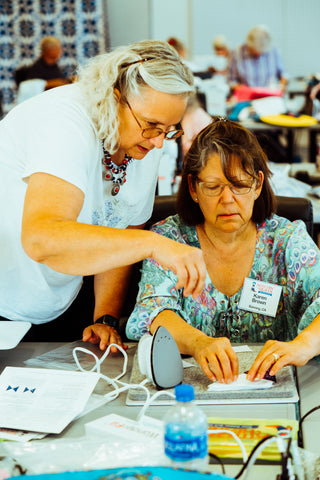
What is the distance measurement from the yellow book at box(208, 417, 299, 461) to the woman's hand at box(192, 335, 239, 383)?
17 cm

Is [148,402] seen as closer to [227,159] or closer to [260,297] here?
[260,297]

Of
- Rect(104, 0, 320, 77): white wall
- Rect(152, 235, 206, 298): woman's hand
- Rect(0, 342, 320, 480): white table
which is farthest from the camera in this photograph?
Rect(104, 0, 320, 77): white wall

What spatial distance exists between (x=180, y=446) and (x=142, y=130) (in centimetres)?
84

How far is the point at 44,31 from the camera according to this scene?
9.14 meters

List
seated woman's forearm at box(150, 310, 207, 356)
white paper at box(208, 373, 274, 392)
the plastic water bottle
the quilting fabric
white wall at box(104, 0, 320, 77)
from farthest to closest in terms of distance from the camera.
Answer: white wall at box(104, 0, 320, 77) → the quilting fabric → seated woman's forearm at box(150, 310, 207, 356) → white paper at box(208, 373, 274, 392) → the plastic water bottle

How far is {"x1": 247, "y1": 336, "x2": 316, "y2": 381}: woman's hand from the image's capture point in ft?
4.66

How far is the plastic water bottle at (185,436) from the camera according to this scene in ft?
3.10

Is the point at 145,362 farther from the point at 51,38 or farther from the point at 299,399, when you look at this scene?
the point at 51,38

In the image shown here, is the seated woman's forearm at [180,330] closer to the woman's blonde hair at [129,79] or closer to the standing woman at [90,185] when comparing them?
the standing woman at [90,185]

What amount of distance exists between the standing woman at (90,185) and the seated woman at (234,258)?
5.4 inches

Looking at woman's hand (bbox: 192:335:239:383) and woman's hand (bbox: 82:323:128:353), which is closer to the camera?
woman's hand (bbox: 192:335:239:383)

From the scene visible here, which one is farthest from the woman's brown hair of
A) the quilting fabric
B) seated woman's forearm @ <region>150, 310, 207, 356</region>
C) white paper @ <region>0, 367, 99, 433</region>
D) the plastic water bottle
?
the quilting fabric

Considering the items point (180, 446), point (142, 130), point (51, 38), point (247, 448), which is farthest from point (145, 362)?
point (51, 38)

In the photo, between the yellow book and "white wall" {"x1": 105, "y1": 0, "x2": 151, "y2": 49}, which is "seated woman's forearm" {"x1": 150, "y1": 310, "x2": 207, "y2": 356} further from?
"white wall" {"x1": 105, "y1": 0, "x2": 151, "y2": 49}
